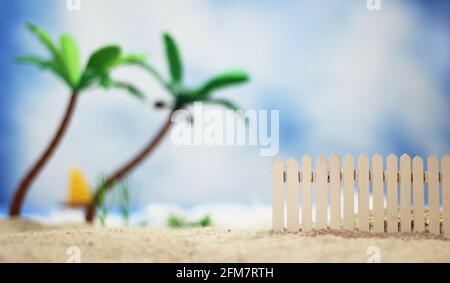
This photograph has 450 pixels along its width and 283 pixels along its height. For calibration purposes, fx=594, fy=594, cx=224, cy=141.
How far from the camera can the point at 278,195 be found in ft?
15.2

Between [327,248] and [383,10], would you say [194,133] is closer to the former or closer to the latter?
[383,10]

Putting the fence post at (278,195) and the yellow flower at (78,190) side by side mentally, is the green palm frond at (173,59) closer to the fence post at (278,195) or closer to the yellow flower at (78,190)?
the yellow flower at (78,190)

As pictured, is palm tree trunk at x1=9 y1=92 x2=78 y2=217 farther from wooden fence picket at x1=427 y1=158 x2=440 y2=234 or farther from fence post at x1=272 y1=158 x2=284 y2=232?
wooden fence picket at x1=427 y1=158 x2=440 y2=234

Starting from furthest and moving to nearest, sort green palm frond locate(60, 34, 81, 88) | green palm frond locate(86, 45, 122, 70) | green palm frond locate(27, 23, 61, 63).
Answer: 1. green palm frond locate(60, 34, 81, 88)
2. green palm frond locate(27, 23, 61, 63)
3. green palm frond locate(86, 45, 122, 70)

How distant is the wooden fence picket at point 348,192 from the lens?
15.1 ft

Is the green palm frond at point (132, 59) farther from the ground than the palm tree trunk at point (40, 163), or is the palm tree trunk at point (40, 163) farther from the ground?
the green palm frond at point (132, 59)

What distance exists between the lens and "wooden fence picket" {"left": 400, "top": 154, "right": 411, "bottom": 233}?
181 inches

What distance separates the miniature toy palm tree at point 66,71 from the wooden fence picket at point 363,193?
412 cm

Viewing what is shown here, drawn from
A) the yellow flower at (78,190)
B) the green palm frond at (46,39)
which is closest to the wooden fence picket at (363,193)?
the yellow flower at (78,190)

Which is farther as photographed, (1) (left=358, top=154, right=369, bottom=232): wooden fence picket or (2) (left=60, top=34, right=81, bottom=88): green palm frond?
(2) (left=60, top=34, right=81, bottom=88): green palm frond

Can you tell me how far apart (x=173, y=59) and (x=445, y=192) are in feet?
16.1

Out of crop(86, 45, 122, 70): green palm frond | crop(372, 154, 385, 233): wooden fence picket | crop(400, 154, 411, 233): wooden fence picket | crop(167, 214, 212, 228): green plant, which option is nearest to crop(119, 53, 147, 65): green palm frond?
crop(86, 45, 122, 70): green palm frond

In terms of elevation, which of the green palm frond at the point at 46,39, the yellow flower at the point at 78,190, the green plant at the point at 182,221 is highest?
the green palm frond at the point at 46,39
